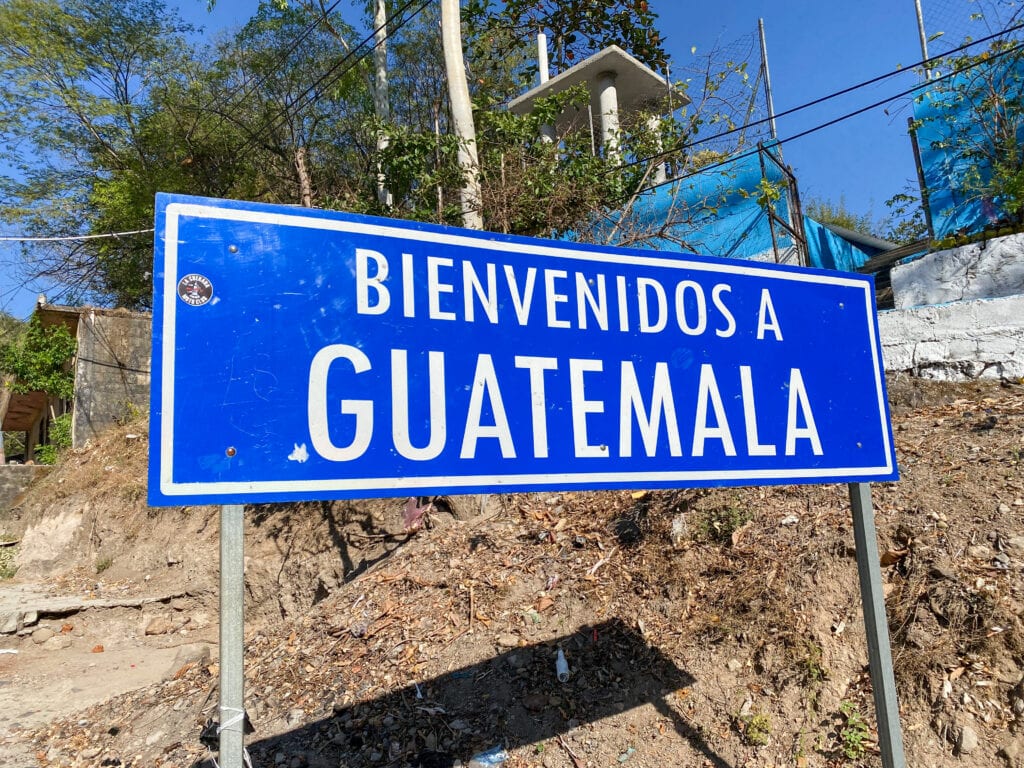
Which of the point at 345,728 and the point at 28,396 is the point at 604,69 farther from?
the point at 28,396

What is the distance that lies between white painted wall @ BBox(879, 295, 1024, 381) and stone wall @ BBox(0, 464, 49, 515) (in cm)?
1648

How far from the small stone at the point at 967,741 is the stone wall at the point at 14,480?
17.0 meters

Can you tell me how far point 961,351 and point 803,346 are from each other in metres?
4.40

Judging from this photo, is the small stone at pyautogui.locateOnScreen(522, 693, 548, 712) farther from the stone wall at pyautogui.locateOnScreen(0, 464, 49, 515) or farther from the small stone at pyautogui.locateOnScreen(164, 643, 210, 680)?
the stone wall at pyautogui.locateOnScreen(0, 464, 49, 515)

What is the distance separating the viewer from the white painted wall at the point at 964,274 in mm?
5516

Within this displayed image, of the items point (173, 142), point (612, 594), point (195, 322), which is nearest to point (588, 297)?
point (195, 322)

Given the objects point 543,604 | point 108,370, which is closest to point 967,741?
point 543,604

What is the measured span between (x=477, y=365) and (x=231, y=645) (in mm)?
818

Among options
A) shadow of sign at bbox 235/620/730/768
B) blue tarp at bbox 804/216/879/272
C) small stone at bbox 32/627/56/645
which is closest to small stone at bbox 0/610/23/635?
small stone at bbox 32/627/56/645

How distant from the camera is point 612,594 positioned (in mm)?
4367

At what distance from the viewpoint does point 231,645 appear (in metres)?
1.43

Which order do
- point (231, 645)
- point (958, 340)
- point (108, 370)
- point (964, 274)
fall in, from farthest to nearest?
point (108, 370) < point (964, 274) < point (958, 340) < point (231, 645)

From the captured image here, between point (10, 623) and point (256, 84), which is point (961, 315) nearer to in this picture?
point (10, 623)

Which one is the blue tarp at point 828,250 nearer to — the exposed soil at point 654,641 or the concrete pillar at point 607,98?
the exposed soil at point 654,641
